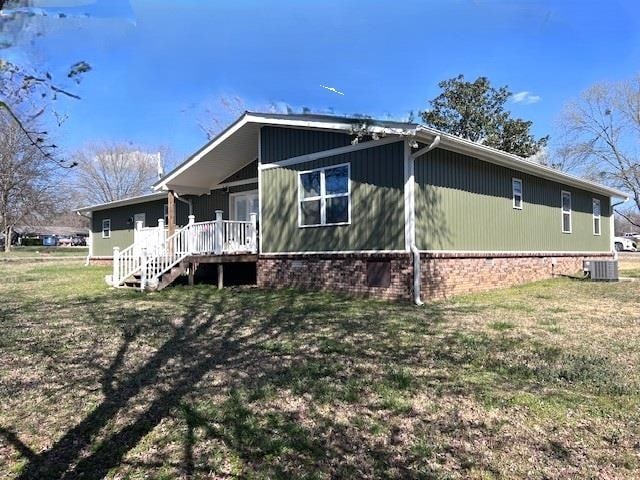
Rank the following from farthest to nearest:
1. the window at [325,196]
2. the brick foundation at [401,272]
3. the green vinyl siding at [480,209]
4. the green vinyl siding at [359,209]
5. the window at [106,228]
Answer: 1. the window at [106,228]
2. the window at [325,196]
3. the green vinyl siding at [480,209]
4. the green vinyl siding at [359,209]
5. the brick foundation at [401,272]

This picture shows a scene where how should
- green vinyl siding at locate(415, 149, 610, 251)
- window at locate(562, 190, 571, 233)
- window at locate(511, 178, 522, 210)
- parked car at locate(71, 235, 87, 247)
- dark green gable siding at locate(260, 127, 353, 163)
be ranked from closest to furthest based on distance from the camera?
green vinyl siding at locate(415, 149, 610, 251), dark green gable siding at locate(260, 127, 353, 163), window at locate(511, 178, 522, 210), window at locate(562, 190, 571, 233), parked car at locate(71, 235, 87, 247)

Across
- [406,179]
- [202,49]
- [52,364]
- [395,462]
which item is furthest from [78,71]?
[406,179]

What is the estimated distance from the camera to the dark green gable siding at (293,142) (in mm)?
11245

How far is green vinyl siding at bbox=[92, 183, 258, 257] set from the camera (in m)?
16.6

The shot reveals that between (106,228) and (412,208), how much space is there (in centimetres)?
1951

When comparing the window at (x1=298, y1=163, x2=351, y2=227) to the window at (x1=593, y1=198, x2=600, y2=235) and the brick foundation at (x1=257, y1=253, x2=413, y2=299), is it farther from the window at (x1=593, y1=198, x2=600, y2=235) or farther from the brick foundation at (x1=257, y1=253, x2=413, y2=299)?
the window at (x1=593, y1=198, x2=600, y2=235)

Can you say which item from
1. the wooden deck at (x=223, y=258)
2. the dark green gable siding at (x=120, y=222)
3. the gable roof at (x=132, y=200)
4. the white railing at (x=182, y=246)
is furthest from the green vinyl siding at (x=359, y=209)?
the dark green gable siding at (x=120, y=222)

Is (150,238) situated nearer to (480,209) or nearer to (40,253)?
(480,209)

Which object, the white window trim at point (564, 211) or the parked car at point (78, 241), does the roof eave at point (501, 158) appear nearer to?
the white window trim at point (564, 211)

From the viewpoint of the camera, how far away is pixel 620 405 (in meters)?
4.12

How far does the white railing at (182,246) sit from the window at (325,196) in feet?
6.63

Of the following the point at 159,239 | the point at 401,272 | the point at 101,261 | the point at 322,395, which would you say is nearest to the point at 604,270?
the point at 401,272

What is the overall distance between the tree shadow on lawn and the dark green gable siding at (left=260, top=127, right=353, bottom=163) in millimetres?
4412

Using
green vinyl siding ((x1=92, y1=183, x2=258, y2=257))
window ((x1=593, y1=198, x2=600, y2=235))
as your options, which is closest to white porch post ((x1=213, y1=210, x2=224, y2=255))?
green vinyl siding ((x1=92, y1=183, x2=258, y2=257))
